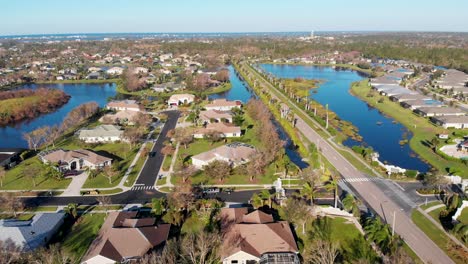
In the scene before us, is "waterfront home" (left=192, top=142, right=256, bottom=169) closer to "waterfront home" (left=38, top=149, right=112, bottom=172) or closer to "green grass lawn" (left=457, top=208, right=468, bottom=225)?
"waterfront home" (left=38, top=149, right=112, bottom=172)

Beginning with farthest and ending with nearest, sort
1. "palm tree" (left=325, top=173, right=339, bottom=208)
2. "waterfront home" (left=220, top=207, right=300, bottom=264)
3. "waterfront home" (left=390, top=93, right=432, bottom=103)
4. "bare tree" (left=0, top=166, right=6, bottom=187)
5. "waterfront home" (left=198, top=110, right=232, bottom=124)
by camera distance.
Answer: "waterfront home" (left=390, top=93, right=432, bottom=103) < "waterfront home" (left=198, top=110, right=232, bottom=124) < "bare tree" (left=0, top=166, right=6, bottom=187) < "palm tree" (left=325, top=173, right=339, bottom=208) < "waterfront home" (left=220, top=207, right=300, bottom=264)

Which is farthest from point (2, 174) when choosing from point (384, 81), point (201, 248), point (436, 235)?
point (384, 81)

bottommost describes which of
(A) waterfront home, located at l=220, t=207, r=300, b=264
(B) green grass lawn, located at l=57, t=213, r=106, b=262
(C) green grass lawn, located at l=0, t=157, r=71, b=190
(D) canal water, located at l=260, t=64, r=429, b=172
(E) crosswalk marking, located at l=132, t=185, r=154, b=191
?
(D) canal water, located at l=260, t=64, r=429, b=172

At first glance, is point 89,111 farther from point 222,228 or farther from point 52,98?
point 222,228

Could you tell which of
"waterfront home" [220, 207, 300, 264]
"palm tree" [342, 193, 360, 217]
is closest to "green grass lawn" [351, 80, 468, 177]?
"palm tree" [342, 193, 360, 217]

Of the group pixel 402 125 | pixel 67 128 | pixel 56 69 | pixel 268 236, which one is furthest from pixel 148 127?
pixel 56 69

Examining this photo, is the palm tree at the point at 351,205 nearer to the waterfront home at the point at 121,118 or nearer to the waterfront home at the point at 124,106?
the waterfront home at the point at 121,118

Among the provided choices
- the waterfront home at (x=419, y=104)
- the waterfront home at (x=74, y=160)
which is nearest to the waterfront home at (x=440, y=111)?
the waterfront home at (x=419, y=104)

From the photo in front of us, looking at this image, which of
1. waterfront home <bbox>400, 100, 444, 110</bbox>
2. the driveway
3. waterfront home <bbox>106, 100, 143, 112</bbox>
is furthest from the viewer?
waterfront home <bbox>106, 100, 143, 112</bbox>
